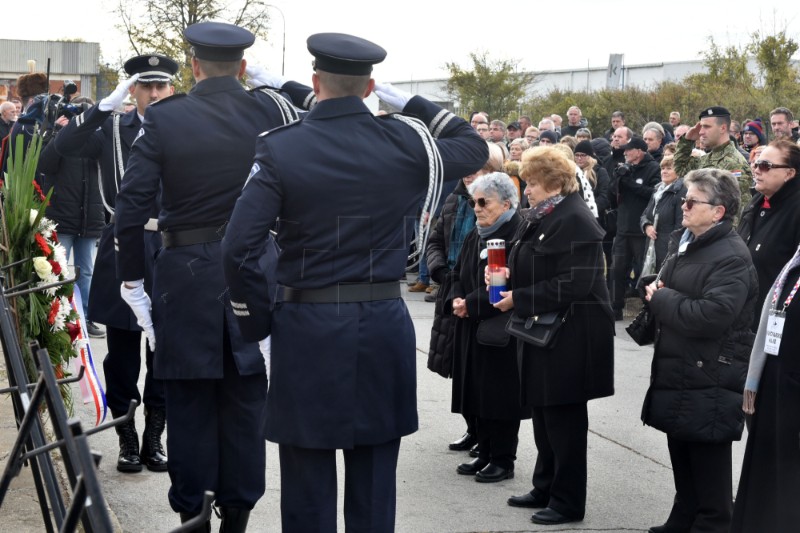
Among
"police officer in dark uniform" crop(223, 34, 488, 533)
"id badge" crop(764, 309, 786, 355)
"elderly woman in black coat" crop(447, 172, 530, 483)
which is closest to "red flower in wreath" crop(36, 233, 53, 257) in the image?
"police officer in dark uniform" crop(223, 34, 488, 533)

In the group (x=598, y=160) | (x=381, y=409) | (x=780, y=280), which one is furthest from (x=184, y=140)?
(x=598, y=160)

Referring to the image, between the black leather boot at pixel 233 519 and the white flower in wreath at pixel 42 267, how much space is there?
1.28m

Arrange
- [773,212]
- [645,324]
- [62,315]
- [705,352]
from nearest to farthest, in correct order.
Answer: [705,352]
[62,315]
[645,324]
[773,212]

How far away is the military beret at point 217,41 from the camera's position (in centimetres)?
416

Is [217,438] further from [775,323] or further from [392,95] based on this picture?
[775,323]

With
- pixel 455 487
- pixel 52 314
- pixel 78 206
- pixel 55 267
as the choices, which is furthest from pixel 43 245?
pixel 78 206

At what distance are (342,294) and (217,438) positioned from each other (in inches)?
47.6

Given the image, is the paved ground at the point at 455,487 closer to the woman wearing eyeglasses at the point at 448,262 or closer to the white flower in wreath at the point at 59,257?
the woman wearing eyeglasses at the point at 448,262

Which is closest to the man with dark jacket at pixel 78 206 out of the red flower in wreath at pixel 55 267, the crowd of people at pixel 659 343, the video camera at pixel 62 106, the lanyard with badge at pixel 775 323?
the video camera at pixel 62 106

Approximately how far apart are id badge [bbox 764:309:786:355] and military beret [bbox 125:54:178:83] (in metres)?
3.02

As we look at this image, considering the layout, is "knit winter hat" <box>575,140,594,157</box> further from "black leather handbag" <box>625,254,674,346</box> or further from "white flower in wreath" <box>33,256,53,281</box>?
"white flower in wreath" <box>33,256,53,281</box>

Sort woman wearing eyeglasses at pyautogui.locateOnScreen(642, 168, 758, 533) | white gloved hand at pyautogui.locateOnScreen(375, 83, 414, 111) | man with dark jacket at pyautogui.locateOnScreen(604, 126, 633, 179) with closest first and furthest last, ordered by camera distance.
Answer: white gloved hand at pyautogui.locateOnScreen(375, 83, 414, 111), woman wearing eyeglasses at pyautogui.locateOnScreen(642, 168, 758, 533), man with dark jacket at pyautogui.locateOnScreen(604, 126, 633, 179)

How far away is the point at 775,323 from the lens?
4.28m

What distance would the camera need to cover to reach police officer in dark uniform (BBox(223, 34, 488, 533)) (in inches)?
136
